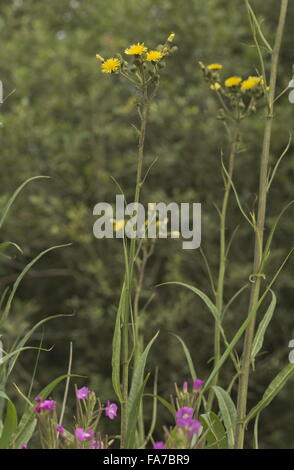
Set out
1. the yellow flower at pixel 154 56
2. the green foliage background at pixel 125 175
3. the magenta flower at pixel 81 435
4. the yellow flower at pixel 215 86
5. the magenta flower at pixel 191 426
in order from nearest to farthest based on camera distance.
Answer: the magenta flower at pixel 191 426 → the magenta flower at pixel 81 435 → the yellow flower at pixel 154 56 → the yellow flower at pixel 215 86 → the green foliage background at pixel 125 175

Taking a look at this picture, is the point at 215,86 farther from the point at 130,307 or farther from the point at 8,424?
the point at 8,424

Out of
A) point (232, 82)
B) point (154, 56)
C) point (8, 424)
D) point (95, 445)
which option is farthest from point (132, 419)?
point (232, 82)

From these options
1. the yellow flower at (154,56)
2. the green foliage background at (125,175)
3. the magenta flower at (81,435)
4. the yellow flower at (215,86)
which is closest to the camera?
the magenta flower at (81,435)

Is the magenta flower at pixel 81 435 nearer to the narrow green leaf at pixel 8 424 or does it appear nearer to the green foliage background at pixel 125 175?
the narrow green leaf at pixel 8 424

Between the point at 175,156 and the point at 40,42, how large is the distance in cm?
111

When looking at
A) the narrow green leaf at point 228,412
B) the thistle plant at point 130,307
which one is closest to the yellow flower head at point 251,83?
the thistle plant at point 130,307

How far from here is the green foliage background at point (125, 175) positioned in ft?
12.3

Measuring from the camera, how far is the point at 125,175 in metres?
4.01

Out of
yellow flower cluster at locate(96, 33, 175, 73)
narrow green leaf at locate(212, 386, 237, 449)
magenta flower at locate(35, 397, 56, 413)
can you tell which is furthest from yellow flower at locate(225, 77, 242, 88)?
magenta flower at locate(35, 397, 56, 413)

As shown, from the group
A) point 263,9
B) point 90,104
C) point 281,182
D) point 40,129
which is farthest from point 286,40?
point 40,129

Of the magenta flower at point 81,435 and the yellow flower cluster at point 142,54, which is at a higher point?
the yellow flower cluster at point 142,54

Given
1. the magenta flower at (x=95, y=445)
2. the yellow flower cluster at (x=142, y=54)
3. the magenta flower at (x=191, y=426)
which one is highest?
the yellow flower cluster at (x=142, y=54)

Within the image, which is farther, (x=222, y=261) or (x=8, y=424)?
(x=222, y=261)

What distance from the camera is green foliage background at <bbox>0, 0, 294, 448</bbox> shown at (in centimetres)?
376
